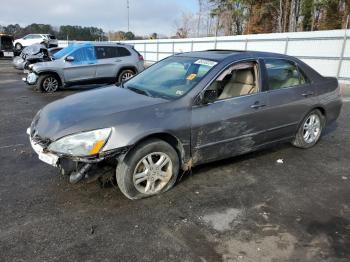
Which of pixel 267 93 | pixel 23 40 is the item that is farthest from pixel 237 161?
pixel 23 40

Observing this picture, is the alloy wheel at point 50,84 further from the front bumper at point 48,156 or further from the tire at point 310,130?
the tire at point 310,130

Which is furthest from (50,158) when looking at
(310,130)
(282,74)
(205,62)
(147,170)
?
(310,130)

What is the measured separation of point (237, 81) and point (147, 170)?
183cm

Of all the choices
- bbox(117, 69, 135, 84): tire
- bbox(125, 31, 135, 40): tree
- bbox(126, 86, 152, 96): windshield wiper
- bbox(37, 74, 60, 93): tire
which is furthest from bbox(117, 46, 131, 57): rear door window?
bbox(125, 31, 135, 40): tree

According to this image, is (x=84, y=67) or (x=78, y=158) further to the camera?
(x=84, y=67)

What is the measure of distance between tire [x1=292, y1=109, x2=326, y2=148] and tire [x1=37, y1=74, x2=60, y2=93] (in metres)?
8.81

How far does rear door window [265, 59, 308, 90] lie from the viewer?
4.84 metres

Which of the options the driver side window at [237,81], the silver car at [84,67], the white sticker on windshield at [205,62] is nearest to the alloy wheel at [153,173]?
the driver side window at [237,81]

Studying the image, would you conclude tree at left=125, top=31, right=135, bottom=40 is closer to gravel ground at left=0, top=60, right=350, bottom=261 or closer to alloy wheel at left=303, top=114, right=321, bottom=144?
alloy wheel at left=303, top=114, right=321, bottom=144

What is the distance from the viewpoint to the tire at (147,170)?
3574mm

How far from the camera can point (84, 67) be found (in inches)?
466

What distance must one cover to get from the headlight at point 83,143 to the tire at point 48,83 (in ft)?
29.0

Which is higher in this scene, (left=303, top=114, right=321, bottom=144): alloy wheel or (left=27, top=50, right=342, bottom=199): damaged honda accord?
(left=27, top=50, right=342, bottom=199): damaged honda accord

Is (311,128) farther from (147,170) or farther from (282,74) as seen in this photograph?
(147,170)
